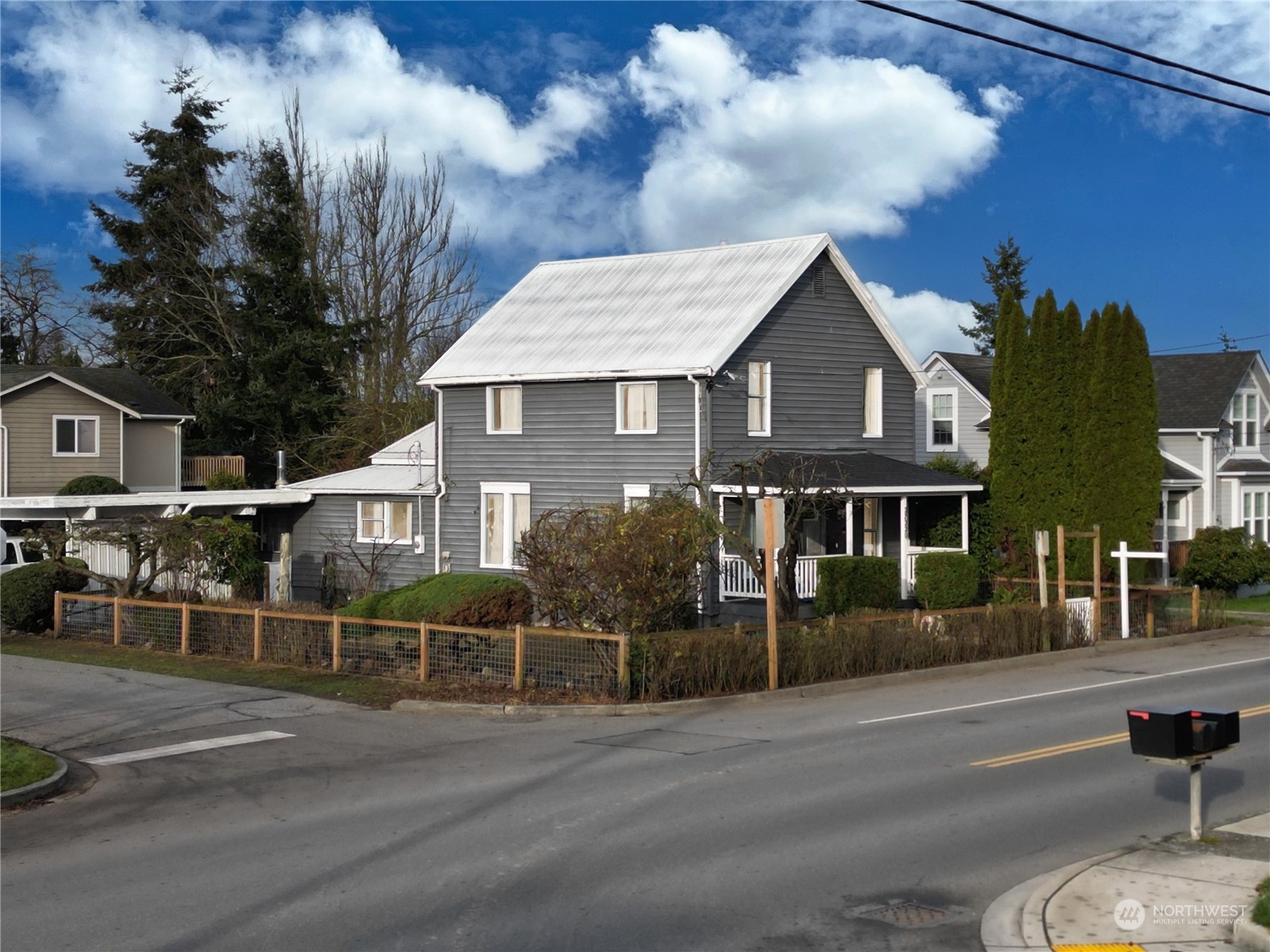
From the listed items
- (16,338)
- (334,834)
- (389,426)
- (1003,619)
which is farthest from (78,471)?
(334,834)

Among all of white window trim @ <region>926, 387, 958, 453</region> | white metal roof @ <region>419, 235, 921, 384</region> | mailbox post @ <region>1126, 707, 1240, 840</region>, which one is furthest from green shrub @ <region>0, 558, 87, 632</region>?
white window trim @ <region>926, 387, 958, 453</region>

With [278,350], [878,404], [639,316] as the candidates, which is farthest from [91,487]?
[878,404]

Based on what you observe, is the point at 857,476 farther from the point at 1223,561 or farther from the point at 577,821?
the point at 577,821

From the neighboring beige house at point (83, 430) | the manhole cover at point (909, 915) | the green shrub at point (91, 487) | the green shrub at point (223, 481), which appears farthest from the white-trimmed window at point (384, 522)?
the manhole cover at point (909, 915)

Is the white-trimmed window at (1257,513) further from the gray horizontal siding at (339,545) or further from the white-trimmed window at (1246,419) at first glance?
the gray horizontal siding at (339,545)

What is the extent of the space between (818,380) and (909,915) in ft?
76.6

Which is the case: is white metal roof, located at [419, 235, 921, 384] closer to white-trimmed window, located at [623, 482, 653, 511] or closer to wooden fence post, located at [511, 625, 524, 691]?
white-trimmed window, located at [623, 482, 653, 511]

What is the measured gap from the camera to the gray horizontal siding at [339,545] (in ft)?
111

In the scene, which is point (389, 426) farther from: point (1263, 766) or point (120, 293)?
point (1263, 766)

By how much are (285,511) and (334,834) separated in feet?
94.0

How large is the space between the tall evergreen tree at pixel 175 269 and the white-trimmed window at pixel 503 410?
27.2 metres

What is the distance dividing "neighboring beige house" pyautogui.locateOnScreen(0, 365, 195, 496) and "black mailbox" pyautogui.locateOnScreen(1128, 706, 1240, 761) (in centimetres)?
4175

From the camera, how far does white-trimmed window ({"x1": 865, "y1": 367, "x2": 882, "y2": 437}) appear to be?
1271 inches

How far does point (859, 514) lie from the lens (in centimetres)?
3125
